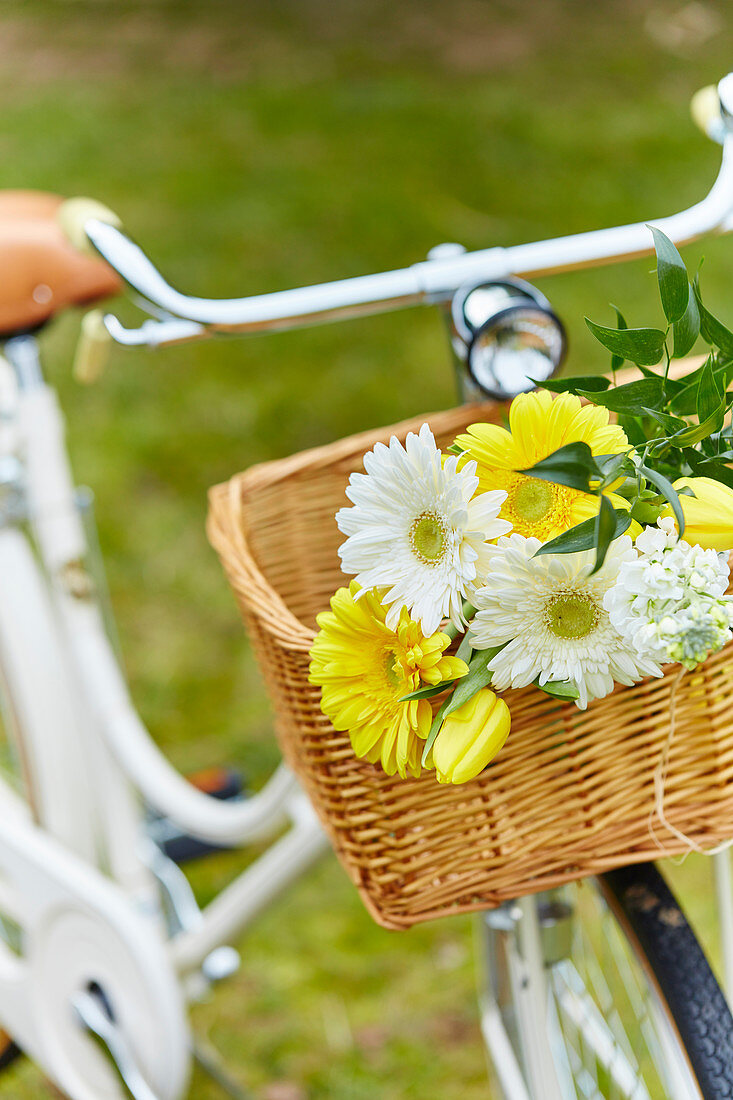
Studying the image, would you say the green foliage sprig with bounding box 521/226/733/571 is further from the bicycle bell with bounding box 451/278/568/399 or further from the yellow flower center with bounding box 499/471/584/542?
the bicycle bell with bounding box 451/278/568/399

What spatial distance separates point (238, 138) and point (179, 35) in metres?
→ 0.79

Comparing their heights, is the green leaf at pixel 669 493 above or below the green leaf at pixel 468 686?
above

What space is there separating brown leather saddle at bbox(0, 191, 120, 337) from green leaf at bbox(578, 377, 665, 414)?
695mm

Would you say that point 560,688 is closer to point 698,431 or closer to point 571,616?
point 571,616

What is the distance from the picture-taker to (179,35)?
12.6ft

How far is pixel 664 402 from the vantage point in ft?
1.66

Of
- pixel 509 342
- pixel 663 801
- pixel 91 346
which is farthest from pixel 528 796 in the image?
pixel 91 346

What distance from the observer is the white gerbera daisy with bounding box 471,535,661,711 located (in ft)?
1.55

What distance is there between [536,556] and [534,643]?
0.04 m

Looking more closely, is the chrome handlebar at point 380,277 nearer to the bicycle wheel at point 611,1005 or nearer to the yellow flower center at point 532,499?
the yellow flower center at point 532,499

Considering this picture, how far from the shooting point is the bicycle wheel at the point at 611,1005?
0.65 metres

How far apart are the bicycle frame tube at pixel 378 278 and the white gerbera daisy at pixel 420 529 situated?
10.6 inches

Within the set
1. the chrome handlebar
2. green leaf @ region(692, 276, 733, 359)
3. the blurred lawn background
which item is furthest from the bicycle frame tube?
the blurred lawn background

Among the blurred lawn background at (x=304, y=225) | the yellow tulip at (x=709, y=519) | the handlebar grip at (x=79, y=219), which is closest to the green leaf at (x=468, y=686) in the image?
the yellow tulip at (x=709, y=519)
